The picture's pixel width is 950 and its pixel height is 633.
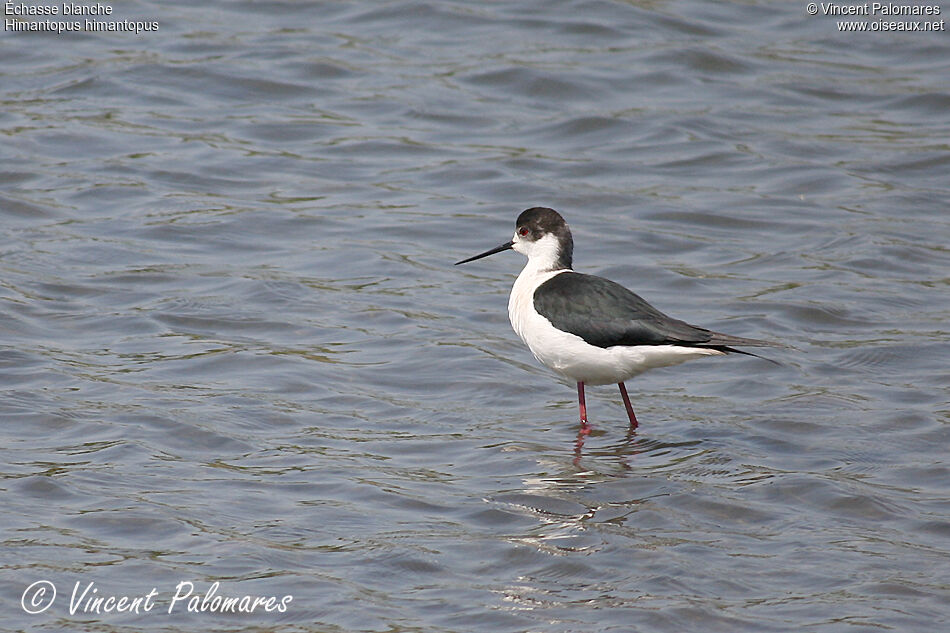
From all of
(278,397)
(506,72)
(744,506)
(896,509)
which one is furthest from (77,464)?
(506,72)

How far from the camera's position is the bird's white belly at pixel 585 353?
683 cm

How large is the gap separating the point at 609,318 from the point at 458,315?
1.97 meters

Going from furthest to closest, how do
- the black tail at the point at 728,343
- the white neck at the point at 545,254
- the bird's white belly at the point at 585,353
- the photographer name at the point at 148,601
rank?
the white neck at the point at 545,254
the bird's white belly at the point at 585,353
the black tail at the point at 728,343
the photographer name at the point at 148,601

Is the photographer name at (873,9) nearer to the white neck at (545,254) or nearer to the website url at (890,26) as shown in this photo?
the website url at (890,26)

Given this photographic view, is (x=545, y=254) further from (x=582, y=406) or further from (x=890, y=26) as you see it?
(x=890, y=26)

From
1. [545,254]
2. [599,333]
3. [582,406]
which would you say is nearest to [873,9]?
[545,254]

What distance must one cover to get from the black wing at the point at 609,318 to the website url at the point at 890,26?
333 inches

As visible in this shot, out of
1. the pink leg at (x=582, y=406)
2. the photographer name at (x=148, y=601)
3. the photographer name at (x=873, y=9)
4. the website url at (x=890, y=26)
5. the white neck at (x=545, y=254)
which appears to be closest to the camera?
the photographer name at (x=148, y=601)

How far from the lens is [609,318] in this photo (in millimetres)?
6984

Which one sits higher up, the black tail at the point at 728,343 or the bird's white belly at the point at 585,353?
the black tail at the point at 728,343

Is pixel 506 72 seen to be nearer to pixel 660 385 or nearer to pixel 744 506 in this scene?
pixel 660 385

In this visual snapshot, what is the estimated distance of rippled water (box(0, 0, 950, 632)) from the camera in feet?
17.7

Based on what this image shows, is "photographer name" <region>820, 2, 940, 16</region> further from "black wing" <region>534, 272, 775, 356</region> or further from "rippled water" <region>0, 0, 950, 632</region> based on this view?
"black wing" <region>534, 272, 775, 356</region>

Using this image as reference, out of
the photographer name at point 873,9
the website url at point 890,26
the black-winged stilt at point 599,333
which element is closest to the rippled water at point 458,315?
the website url at point 890,26
